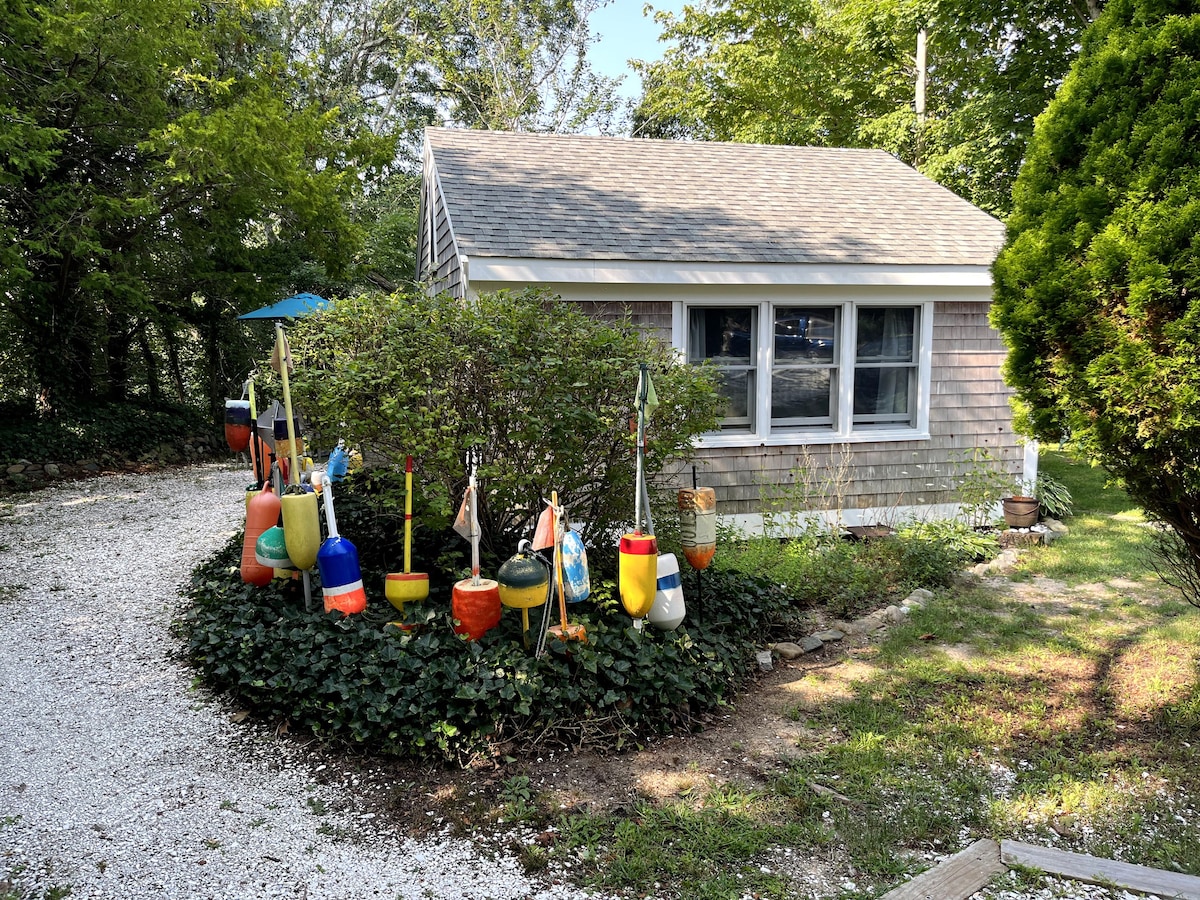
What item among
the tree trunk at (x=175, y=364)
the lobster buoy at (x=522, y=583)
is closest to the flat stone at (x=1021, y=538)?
the lobster buoy at (x=522, y=583)

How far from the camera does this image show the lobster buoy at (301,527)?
4312 mm

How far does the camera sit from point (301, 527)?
14.3 ft

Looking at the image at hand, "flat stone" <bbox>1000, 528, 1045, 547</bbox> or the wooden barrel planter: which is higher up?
the wooden barrel planter

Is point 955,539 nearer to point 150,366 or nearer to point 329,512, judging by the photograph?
point 329,512

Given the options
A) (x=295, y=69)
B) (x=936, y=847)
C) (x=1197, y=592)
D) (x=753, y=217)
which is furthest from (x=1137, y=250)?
(x=295, y=69)

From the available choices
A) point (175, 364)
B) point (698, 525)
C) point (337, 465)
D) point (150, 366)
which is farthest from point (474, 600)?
point (175, 364)

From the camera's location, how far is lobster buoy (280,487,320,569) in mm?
4312

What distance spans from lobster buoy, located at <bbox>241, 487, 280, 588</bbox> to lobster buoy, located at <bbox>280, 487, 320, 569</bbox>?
1.35 ft

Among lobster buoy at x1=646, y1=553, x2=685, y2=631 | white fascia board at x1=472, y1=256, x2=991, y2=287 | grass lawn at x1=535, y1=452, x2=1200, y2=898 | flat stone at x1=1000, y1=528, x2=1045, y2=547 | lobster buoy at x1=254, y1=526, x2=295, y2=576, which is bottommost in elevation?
grass lawn at x1=535, y1=452, x2=1200, y2=898

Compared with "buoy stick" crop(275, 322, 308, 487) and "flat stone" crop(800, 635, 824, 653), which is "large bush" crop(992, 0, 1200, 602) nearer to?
"flat stone" crop(800, 635, 824, 653)

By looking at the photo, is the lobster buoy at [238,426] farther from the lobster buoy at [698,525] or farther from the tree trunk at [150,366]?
the tree trunk at [150,366]

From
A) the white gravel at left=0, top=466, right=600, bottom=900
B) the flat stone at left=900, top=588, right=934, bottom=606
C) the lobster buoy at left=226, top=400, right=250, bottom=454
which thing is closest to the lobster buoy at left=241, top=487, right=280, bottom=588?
the white gravel at left=0, top=466, right=600, bottom=900

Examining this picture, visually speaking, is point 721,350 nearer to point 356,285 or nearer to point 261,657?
point 261,657

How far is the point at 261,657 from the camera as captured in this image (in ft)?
13.9
